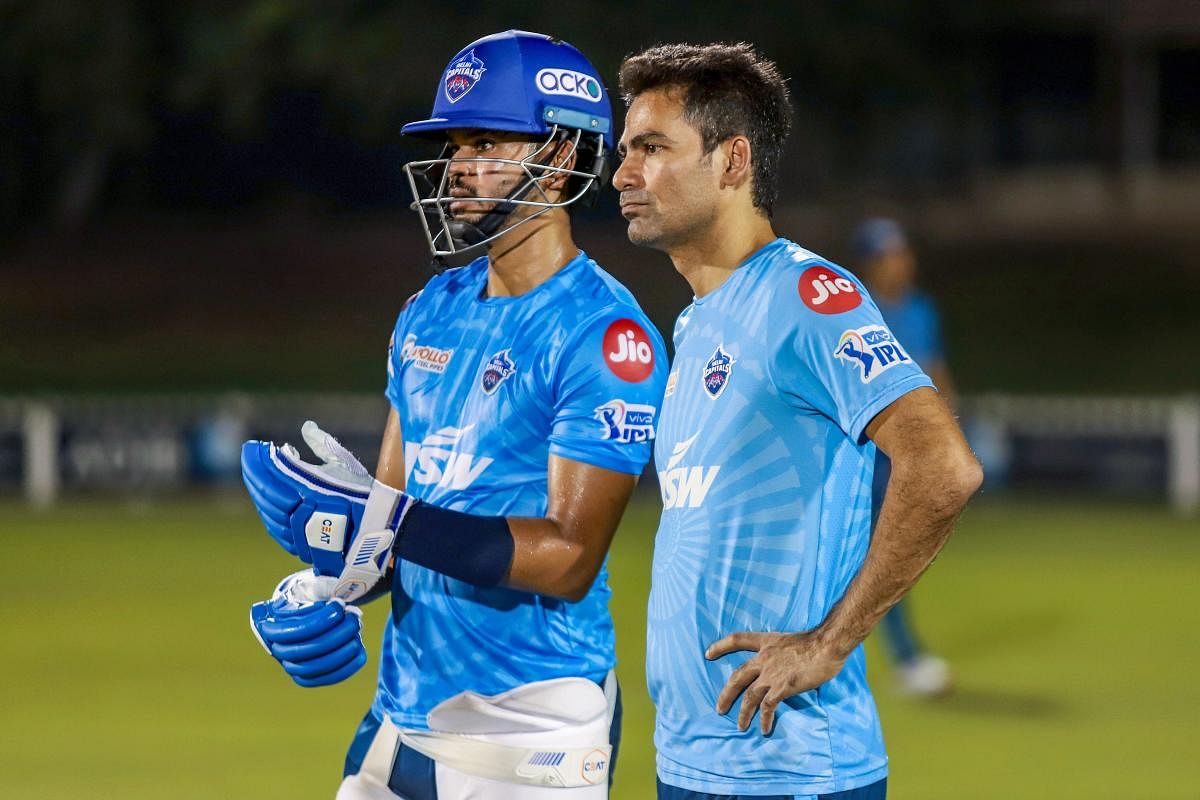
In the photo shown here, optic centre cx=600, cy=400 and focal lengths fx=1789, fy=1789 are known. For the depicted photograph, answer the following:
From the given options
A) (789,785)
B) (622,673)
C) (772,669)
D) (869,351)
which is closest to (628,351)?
(869,351)

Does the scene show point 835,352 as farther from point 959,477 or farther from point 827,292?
point 959,477

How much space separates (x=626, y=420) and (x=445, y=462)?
1.49 feet

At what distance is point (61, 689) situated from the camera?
9.57 m

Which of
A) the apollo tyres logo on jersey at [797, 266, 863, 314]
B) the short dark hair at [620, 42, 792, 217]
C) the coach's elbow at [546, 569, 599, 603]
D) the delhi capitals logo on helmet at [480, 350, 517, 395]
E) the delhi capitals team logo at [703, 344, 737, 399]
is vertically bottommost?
the coach's elbow at [546, 569, 599, 603]

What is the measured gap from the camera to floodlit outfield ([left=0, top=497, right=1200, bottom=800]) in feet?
25.6

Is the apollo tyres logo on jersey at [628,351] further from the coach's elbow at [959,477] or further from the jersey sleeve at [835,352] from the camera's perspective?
the coach's elbow at [959,477]

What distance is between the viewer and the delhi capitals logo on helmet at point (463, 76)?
440 centimetres

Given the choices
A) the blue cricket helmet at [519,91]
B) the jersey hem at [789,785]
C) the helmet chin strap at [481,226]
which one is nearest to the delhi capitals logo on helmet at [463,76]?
the blue cricket helmet at [519,91]

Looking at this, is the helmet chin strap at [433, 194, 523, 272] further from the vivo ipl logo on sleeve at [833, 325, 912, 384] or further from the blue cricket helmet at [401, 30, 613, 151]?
the vivo ipl logo on sleeve at [833, 325, 912, 384]

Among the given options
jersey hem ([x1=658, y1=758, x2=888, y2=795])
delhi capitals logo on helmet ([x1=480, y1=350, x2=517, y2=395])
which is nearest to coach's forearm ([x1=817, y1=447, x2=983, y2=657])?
jersey hem ([x1=658, y1=758, x2=888, y2=795])

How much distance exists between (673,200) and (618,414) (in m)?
0.54

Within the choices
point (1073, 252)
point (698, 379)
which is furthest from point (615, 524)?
point (1073, 252)

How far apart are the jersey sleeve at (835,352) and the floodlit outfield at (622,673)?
4.41 m

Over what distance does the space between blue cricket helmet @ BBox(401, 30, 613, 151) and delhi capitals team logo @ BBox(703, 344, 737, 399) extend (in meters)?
1.00
